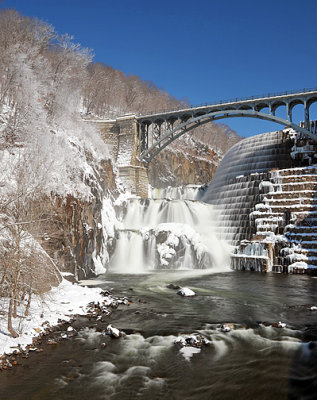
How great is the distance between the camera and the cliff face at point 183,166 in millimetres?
53719

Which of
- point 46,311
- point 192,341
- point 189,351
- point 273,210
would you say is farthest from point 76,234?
point 273,210

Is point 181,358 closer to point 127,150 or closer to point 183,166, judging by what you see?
point 127,150

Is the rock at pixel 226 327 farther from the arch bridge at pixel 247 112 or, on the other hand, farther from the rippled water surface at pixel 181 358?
the arch bridge at pixel 247 112

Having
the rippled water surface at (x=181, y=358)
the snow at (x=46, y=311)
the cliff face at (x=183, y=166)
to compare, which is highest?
the cliff face at (x=183, y=166)

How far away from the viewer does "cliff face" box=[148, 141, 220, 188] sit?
5372 cm

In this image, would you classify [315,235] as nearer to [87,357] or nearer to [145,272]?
[145,272]

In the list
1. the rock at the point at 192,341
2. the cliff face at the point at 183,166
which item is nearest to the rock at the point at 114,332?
the rock at the point at 192,341

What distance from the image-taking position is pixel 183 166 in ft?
195

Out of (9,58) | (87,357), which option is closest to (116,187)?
(9,58)

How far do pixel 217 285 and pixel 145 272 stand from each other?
21.6 ft

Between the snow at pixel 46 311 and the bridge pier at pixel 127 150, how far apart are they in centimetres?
2598

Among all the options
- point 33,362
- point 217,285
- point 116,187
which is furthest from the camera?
point 116,187

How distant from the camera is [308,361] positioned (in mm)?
7555

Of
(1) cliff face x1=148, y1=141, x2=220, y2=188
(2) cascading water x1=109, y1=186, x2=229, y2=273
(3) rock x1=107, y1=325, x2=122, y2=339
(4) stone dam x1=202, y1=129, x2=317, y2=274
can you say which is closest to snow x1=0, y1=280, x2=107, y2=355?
(3) rock x1=107, y1=325, x2=122, y2=339
